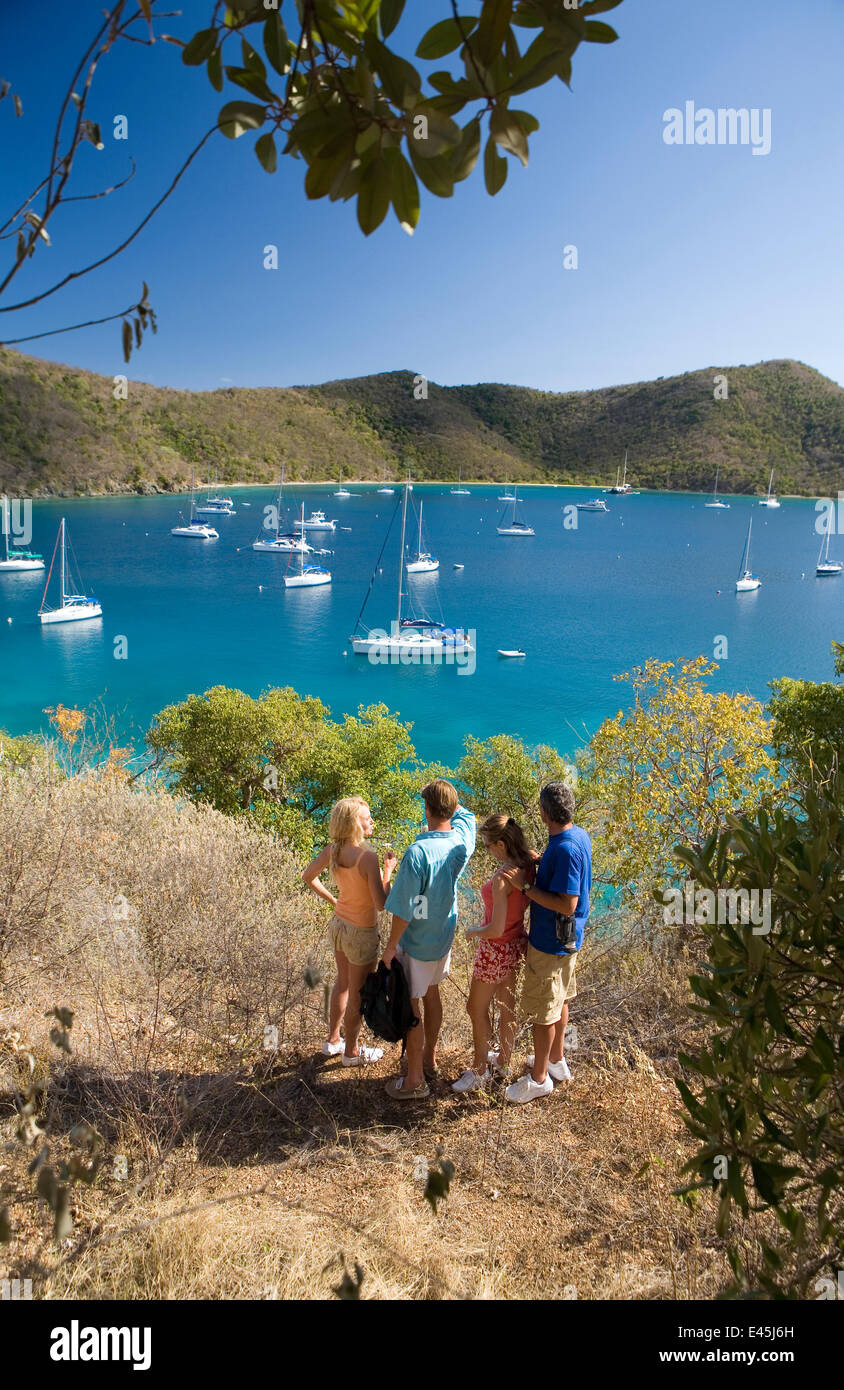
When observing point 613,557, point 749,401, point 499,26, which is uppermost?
point 749,401

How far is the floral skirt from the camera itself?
338 cm

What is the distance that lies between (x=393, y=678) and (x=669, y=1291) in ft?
98.8

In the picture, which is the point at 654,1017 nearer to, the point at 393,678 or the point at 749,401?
the point at 393,678

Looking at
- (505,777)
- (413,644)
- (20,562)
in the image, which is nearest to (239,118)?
(505,777)

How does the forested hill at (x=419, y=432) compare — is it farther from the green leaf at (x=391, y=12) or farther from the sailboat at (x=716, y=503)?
the green leaf at (x=391, y=12)

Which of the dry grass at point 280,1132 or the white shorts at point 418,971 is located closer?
the dry grass at point 280,1132

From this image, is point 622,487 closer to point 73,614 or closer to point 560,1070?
point 73,614

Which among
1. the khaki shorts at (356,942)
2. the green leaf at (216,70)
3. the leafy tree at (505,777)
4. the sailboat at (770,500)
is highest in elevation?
the sailboat at (770,500)

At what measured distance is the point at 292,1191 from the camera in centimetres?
273

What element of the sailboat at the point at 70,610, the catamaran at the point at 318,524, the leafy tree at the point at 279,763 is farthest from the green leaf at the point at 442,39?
the catamaran at the point at 318,524

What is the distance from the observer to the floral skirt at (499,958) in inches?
133

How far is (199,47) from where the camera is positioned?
3.36 ft

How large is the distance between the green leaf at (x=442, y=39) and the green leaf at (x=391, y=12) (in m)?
0.04

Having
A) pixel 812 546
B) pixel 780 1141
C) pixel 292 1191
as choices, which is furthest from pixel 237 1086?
pixel 812 546
